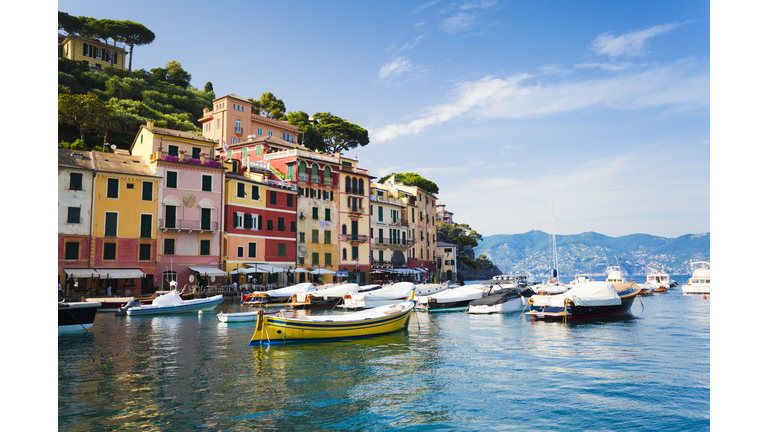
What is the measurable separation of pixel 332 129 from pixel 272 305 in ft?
148

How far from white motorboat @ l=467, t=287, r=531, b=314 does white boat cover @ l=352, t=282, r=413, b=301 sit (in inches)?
200

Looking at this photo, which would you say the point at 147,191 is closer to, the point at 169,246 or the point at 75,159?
the point at 169,246

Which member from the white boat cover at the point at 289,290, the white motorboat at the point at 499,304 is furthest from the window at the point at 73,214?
the white motorboat at the point at 499,304

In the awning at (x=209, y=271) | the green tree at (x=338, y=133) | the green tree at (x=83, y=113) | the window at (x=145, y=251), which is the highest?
the green tree at (x=338, y=133)

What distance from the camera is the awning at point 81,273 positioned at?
31344 millimetres

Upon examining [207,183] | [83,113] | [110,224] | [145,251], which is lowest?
[145,251]

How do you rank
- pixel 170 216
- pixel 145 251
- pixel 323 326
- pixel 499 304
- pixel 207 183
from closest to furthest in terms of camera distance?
pixel 323 326 < pixel 499 304 < pixel 145 251 < pixel 170 216 < pixel 207 183

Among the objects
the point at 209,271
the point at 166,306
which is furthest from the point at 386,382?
the point at 209,271

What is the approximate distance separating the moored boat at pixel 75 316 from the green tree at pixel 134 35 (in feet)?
205

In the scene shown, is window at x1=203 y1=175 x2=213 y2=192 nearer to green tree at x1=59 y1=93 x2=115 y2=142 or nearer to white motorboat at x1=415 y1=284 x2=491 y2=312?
green tree at x1=59 y1=93 x2=115 y2=142

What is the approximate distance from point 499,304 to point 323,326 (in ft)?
54.8

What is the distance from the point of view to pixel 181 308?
29.5 meters

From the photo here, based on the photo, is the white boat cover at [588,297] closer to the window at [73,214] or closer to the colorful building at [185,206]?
the colorful building at [185,206]

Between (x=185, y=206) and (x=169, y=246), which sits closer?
(x=169, y=246)
